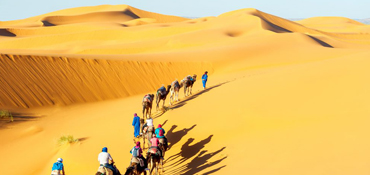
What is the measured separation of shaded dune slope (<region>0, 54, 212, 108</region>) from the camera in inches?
739

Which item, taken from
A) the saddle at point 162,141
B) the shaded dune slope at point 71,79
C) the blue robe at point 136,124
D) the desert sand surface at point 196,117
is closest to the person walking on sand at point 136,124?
the blue robe at point 136,124

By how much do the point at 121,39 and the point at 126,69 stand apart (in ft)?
108

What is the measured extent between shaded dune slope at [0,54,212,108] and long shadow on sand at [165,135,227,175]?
1119 cm

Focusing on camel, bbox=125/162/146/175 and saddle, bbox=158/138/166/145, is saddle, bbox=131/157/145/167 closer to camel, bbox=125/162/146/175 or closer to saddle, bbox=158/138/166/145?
camel, bbox=125/162/146/175

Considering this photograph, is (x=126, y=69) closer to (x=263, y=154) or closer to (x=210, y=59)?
(x=210, y=59)

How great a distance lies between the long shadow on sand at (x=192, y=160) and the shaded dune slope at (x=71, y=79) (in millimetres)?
11195

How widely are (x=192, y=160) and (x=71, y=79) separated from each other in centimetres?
1438

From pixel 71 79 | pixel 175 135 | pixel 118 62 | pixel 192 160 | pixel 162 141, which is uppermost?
pixel 118 62

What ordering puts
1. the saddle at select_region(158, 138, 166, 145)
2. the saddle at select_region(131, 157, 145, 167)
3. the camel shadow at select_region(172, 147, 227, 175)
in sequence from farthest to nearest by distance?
1. the saddle at select_region(158, 138, 166, 145)
2. the camel shadow at select_region(172, 147, 227, 175)
3. the saddle at select_region(131, 157, 145, 167)

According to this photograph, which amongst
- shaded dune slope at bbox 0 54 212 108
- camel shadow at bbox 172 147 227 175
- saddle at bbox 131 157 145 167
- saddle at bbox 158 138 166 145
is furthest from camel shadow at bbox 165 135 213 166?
shaded dune slope at bbox 0 54 212 108

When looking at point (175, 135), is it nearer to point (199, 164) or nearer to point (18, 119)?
point (199, 164)

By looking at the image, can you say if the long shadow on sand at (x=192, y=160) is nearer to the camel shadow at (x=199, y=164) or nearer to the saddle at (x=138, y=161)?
the camel shadow at (x=199, y=164)

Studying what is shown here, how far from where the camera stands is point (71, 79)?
71.9 feet

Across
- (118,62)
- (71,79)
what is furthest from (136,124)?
(118,62)
